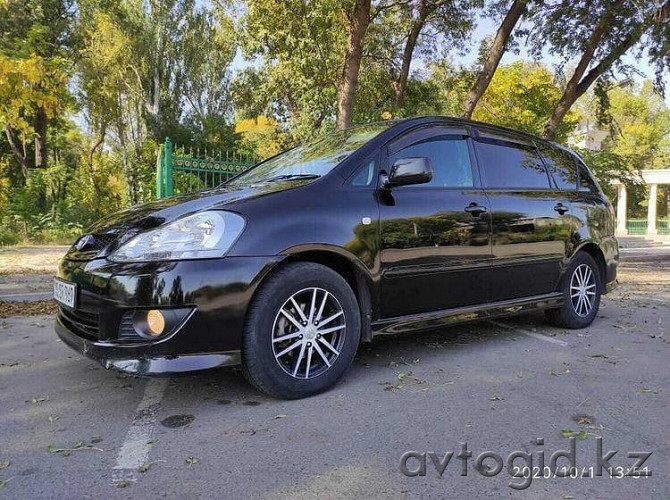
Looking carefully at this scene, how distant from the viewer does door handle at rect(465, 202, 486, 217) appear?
3.97 meters

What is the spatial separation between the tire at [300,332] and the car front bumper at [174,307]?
95 mm

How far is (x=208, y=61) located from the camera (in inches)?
1184

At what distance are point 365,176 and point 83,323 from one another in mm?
1902

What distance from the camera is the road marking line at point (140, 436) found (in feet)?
7.60

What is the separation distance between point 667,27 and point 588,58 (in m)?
1.57

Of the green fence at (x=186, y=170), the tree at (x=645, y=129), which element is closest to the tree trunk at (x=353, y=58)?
the green fence at (x=186, y=170)

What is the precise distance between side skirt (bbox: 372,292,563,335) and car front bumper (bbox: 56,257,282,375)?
1.00 meters

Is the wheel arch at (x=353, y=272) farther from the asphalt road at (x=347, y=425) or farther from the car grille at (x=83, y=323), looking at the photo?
the car grille at (x=83, y=323)

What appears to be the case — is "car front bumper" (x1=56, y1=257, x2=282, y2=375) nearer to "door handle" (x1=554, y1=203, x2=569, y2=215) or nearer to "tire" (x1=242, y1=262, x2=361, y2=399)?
"tire" (x1=242, y1=262, x2=361, y2=399)

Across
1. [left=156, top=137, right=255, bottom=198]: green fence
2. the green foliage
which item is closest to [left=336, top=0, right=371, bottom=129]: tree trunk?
→ the green foliage

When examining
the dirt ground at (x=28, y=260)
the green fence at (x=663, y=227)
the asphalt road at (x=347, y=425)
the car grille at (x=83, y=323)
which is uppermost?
the car grille at (x=83, y=323)

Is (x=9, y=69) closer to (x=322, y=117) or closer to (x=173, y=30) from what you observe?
(x=322, y=117)

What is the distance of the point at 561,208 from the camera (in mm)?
4785

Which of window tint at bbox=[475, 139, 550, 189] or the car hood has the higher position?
window tint at bbox=[475, 139, 550, 189]
